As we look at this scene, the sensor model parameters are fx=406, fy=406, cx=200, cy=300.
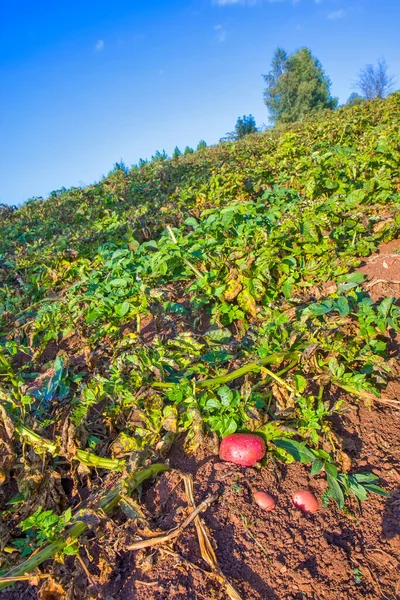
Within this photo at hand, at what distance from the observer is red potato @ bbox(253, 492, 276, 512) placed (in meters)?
1.42

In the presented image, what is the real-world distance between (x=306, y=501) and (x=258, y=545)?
0.74 ft

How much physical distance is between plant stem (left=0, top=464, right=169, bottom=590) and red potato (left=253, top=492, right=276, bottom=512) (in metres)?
0.37

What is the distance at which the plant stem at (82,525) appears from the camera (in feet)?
4.12

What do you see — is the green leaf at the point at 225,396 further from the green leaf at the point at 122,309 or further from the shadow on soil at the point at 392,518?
the green leaf at the point at 122,309

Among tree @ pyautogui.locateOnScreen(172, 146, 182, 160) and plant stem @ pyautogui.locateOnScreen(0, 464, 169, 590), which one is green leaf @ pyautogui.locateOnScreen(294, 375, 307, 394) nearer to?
plant stem @ pyautogui.locateOnScreen(0, 464, 169, 590)

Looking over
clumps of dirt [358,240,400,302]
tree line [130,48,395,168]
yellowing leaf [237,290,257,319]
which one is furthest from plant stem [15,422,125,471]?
tree line [130,48,395,168]

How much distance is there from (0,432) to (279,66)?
38117mm

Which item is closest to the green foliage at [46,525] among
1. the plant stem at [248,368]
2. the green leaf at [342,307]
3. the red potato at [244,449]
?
the red potato at [244,449]

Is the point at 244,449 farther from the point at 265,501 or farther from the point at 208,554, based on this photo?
the point at 208,554

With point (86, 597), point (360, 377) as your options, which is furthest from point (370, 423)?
point (86, 597)

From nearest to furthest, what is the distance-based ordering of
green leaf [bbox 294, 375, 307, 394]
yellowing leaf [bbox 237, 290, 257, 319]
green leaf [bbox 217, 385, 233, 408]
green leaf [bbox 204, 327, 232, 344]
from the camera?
green leaf [bbox 217, 385, 233, 408] < green leaf [bbox 294, 375, 307, 394] < green leaf [bbox 204, 327, 232, 344] < yellowing leaf [bbox 237, 290, 257, 319]

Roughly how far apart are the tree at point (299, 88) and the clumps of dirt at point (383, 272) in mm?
27192

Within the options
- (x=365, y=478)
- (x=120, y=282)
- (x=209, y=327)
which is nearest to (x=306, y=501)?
(x=365, y=478)

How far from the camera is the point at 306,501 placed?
4.61ft
